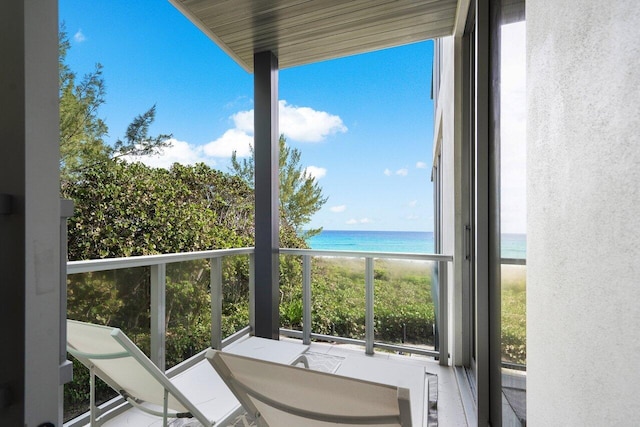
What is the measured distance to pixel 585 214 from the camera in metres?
0.59

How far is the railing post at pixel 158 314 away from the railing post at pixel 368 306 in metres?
1.97

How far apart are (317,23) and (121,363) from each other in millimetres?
2975

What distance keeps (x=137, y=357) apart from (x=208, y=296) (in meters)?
2.16

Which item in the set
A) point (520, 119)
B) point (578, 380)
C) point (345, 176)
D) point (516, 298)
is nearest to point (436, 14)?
point (520, 119)

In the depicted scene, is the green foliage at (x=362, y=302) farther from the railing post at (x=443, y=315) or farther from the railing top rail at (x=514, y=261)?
the railing top rail at (x=514, y=261)

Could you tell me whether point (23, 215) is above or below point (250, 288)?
Result: above

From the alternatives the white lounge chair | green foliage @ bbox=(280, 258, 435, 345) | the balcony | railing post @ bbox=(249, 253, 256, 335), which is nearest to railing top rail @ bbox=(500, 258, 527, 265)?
the white lounge chair

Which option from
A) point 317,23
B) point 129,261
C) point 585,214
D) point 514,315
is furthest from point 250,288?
point 585,214

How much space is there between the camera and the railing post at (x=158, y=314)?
2.63m

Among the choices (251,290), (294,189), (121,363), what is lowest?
(251,290)

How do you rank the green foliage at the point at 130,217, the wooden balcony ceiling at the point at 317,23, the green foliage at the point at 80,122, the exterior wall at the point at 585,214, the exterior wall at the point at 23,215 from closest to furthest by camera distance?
the exterior wall at the point at 585,214, the exterior wall at the point at 23,215, the wooden balcony ceiling at the point at 317,23, the green foliage at the point at 130,217, the green foliage at the point at 80,122

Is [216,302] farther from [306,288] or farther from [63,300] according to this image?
[63,300]

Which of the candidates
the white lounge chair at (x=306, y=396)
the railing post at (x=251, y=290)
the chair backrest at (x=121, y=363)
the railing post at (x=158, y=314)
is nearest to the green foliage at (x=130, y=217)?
the railing post at (x=251, y=290)

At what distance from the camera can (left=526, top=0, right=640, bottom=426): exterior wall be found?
1.52 ft
